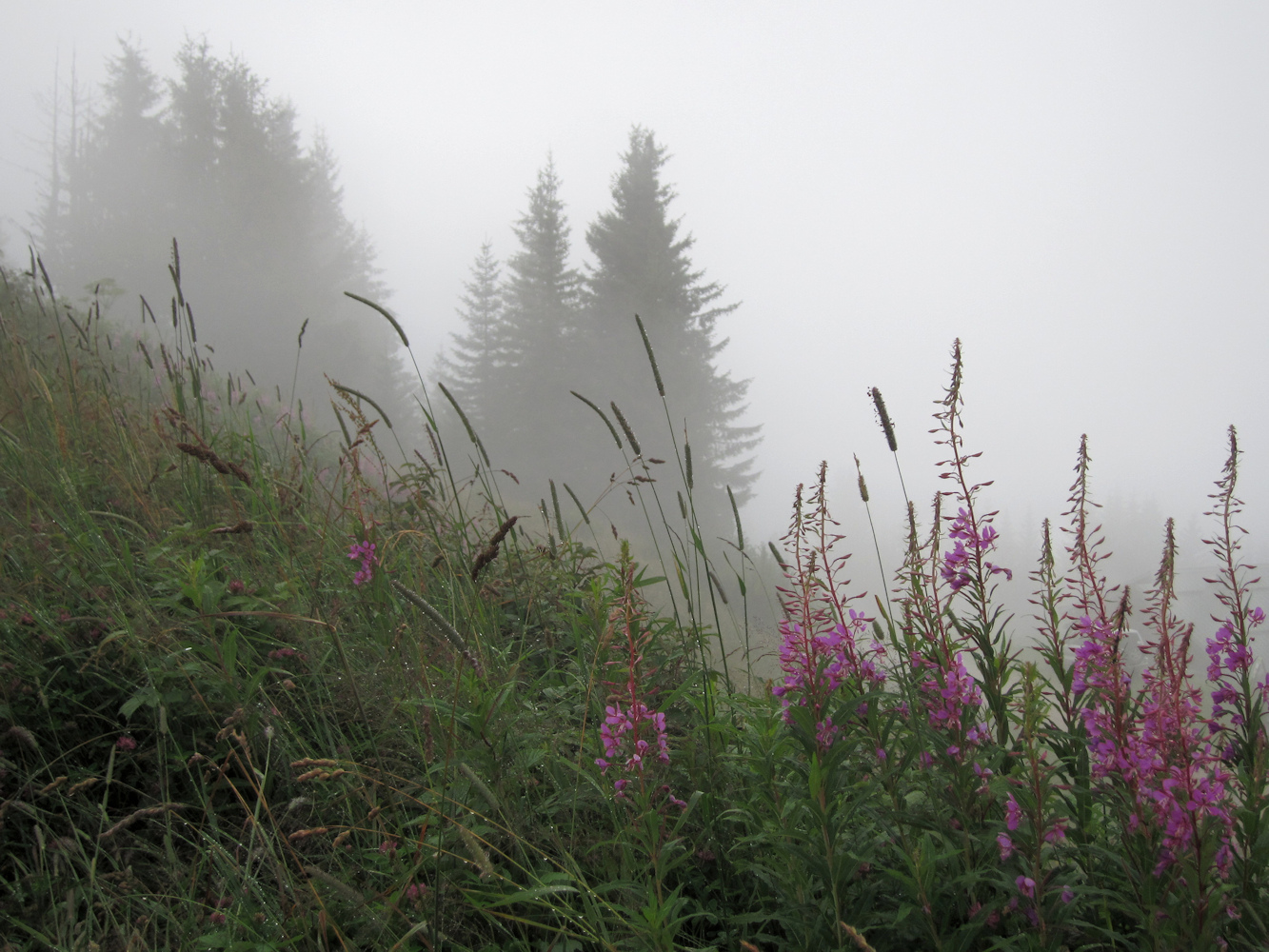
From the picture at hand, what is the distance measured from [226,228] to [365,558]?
1303 inches

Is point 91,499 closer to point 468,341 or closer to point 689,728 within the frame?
point 689,728

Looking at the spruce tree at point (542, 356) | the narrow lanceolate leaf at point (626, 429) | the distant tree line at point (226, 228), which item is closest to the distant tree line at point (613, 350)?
the spruce tree at point (542, 356)

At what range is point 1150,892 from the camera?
108cm

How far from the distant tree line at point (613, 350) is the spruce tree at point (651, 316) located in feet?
0.16

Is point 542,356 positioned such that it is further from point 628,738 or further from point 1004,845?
point 1004,845

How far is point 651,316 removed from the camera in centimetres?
2222

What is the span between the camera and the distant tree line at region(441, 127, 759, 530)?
2238cm

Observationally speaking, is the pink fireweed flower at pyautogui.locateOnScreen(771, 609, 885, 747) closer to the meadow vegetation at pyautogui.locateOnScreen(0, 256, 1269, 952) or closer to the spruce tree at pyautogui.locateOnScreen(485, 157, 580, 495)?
the meadow vegetation at pyautogui.locateOnScreen(0, 256, 1269, 952)

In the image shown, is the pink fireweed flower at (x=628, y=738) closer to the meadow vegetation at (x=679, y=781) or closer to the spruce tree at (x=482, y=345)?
the meadow vegetation at (x=679, y=781)

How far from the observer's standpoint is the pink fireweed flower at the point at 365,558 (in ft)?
7.34

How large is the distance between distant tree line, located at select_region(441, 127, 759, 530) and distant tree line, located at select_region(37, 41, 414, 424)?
7.05 metres

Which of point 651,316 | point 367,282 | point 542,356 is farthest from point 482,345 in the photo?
point 367,282

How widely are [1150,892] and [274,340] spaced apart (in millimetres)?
34440

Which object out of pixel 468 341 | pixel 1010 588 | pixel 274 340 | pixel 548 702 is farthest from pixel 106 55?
pixel 1010 588
